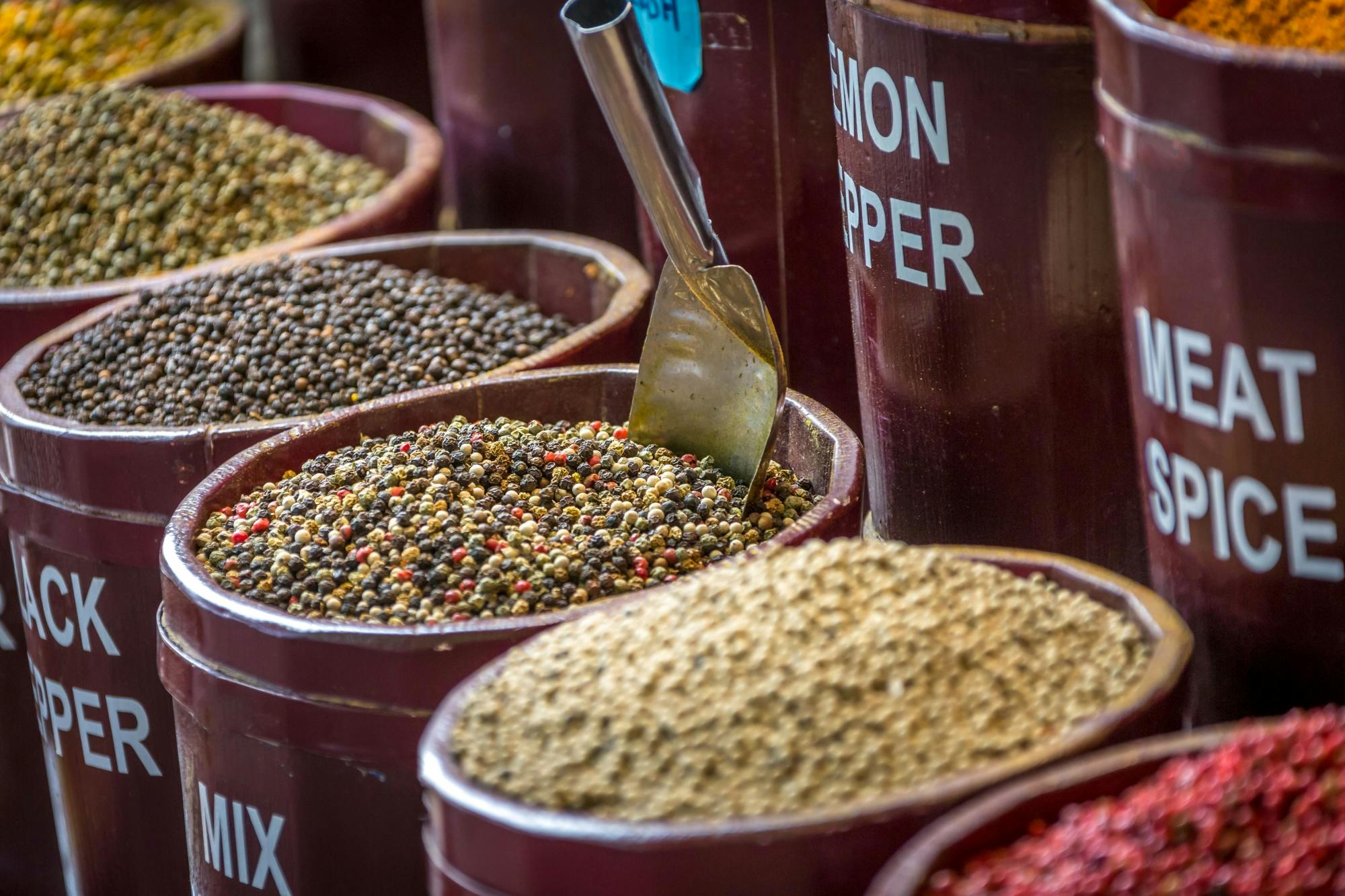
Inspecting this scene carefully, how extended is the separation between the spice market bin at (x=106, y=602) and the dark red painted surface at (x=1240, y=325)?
78 centimetres

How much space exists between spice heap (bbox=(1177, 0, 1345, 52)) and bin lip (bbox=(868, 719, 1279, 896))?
15.9 inches

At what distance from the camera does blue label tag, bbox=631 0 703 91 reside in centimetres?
179

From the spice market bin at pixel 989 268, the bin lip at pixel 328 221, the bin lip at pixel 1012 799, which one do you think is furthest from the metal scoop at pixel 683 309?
the bin lip at pixel 328 221

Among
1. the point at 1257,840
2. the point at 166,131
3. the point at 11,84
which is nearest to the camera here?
the point at 1257,840

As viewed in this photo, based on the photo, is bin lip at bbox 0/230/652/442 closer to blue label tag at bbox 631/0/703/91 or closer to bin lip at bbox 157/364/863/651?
bin lip at bbox 157/364/863/651

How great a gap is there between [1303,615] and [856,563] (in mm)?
269

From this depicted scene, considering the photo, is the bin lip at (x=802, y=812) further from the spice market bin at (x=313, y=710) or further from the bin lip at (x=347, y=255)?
the bin lip at (x=347, y=255)

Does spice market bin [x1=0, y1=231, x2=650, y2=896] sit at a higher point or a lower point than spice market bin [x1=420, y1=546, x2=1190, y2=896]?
lower

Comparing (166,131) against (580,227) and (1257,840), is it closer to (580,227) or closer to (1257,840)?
(580,227)

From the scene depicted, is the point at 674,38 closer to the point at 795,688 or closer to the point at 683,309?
the point at 683,309

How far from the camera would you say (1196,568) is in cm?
109

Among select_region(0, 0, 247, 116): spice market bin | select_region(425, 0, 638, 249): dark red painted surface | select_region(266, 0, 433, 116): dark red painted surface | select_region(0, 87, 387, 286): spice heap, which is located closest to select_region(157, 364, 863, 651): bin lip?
select_region(0, 87, 387, 286): spice heap

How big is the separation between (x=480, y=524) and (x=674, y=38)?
2.31 ft

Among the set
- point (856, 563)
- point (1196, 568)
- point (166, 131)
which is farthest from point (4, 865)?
point (1196, 568)
